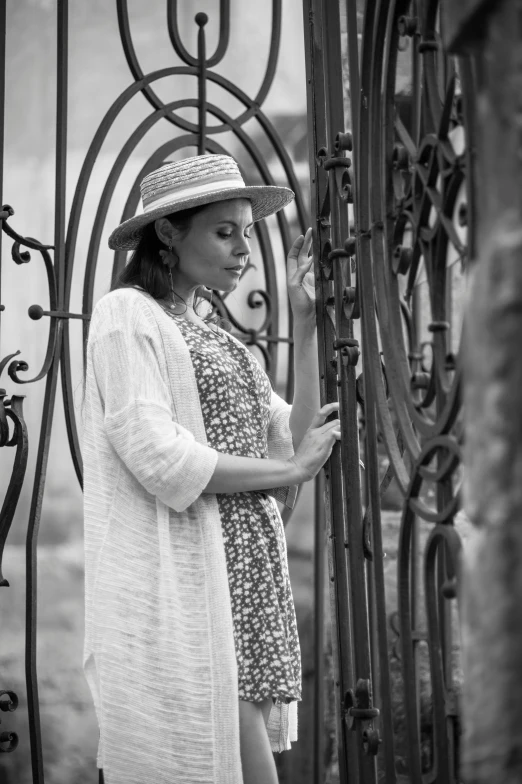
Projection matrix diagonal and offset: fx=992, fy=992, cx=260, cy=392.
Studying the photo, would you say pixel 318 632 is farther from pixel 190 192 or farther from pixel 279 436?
pixel 190 192

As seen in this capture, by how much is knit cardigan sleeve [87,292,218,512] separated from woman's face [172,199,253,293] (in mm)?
193

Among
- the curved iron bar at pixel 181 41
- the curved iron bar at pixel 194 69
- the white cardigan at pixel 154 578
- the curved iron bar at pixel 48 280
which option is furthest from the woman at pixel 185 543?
the curved iron bar at pixel 181 41

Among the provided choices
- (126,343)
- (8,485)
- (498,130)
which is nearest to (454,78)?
(498,130)

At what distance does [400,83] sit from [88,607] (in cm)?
234

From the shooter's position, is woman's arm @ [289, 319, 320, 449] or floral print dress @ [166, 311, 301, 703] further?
woman's arm @ [289, 319, 320, 449]

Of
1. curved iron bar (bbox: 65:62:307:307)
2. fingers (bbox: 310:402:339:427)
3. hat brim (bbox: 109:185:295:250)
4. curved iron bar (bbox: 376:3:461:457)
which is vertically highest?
curved iron bar (bbox: 65:62:307:307)

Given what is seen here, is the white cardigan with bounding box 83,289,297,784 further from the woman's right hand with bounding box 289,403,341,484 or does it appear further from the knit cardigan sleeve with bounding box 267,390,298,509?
the knit cardigan sleeve with bounding box 267,390,298,509

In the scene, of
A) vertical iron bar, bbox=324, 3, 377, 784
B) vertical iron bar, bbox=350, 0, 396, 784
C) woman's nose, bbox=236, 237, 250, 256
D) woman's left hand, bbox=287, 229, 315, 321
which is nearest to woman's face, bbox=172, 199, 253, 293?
woman's nose, bbox=236, 237, 250, 256

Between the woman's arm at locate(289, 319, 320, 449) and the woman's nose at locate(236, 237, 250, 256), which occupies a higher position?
the woman's nose at locate(236, 237, 250, 256)

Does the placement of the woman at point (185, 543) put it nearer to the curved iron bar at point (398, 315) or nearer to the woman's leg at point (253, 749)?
the woman's leg at point (253, 749)

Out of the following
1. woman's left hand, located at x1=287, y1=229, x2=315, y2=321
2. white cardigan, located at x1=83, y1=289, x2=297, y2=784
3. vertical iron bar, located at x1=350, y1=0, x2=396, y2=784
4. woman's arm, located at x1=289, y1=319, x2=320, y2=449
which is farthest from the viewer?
woman's arm, located at x1=289, y1=319, x2=320, y2=449

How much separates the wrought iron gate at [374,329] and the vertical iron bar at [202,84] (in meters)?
0.20

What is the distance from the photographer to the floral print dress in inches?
75.4

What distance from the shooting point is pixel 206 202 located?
2123 millimetres
